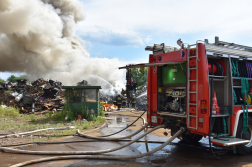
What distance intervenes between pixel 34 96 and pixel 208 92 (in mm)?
13805

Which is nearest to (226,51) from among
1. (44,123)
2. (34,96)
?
(44,123)

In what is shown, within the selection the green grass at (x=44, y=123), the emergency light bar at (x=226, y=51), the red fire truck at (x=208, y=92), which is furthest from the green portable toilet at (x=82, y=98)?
the emergency light bar at (x=226, y=51)

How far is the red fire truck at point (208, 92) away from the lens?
489 centimetres

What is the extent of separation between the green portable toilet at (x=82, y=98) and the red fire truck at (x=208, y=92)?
641cm

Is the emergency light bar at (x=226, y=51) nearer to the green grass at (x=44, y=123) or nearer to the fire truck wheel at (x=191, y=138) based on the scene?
the fire truck wheel at (x=191, y=138)

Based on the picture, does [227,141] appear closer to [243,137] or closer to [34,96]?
[243,137]

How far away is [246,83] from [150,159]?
3.24 m

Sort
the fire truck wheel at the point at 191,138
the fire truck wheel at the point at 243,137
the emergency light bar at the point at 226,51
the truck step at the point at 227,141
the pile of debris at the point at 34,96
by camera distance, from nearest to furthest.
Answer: the truck step at the point at 227,141 < the emergency light bar at the point at 226,51 < the fire truck wheel at the point at 243,137 < the fire truck wheel at the point at 191,138 < the pile of debris at the point at 34,96

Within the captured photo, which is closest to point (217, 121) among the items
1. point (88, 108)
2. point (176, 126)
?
point (176, 126)

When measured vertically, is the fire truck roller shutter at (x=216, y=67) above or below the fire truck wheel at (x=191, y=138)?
above

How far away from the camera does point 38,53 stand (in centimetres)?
3456

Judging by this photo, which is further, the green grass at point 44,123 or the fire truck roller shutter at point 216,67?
the green grass at point 44,123

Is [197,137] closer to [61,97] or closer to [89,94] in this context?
[89,94]

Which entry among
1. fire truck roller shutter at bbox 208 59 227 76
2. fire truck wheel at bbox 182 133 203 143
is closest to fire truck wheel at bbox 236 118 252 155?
fire truck roller shutter at bbox 208 59 227 76
